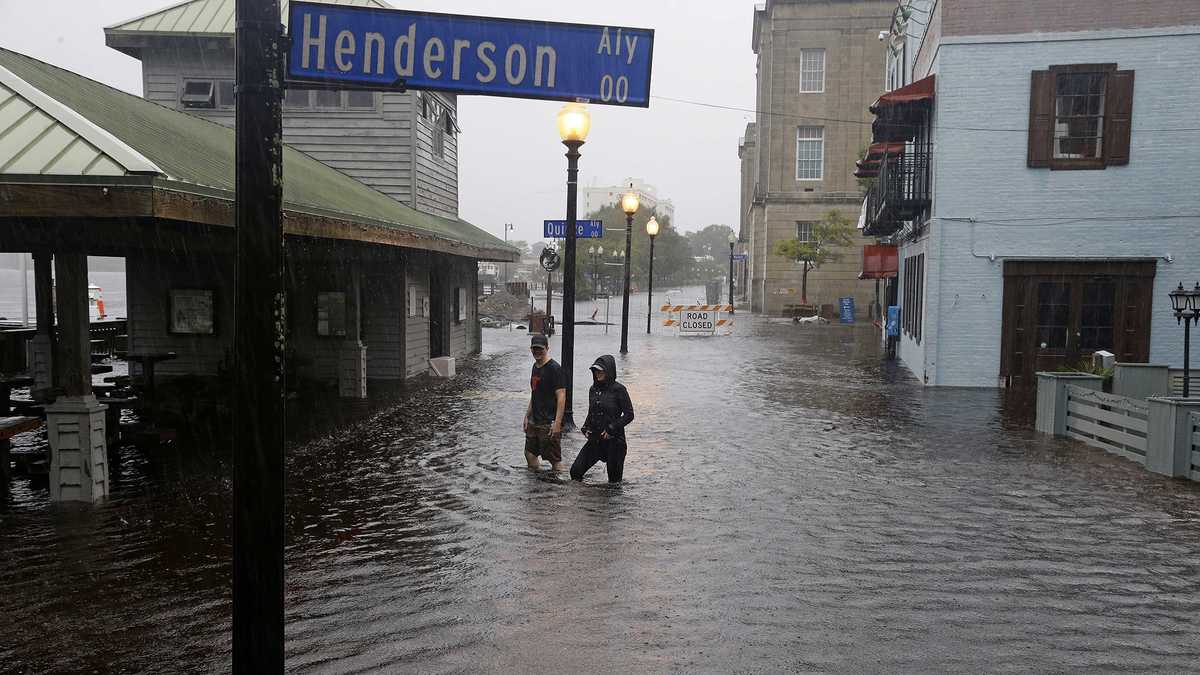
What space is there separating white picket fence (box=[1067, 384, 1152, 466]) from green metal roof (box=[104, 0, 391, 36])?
620 inches

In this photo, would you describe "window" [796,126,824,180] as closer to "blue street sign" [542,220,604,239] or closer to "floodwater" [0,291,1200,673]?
"blue street sign" [542,220,604,239]

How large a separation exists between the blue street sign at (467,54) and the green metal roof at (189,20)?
17596 millimetres

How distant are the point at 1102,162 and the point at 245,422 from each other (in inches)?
753

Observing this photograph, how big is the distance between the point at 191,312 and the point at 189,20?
310 inches

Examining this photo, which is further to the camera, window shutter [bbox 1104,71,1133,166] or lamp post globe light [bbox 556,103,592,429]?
window shutter [bbox 1104,71,1133,166]

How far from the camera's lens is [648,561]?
7.45 meters

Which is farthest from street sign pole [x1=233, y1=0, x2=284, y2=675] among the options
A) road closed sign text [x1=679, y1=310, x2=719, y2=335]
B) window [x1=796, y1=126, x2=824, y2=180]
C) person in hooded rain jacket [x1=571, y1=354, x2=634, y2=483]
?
window [x1=796, y1=126, x2=824, y2=180]

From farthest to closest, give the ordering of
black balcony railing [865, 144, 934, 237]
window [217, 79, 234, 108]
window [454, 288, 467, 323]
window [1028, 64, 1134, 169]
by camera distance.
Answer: window [454, 288, 467, 323], window [217, 79, 234, 108], black balcony railing [865, 144, 934, 237], window [1028, 64, 1134, 169]

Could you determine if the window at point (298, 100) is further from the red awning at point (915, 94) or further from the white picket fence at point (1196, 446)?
the white picket fence at point (1196, 446)

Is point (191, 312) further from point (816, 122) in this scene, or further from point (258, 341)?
point (816, 122)

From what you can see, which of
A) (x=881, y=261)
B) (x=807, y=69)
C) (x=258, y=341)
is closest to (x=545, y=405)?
(x=258, y=341)

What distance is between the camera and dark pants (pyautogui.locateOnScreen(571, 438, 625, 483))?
1012cm


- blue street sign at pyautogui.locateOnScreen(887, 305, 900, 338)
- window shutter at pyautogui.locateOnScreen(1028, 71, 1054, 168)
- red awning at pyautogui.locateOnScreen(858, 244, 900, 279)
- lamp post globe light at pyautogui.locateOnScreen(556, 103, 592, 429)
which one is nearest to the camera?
lamp post globe light at pyautogui.locateOnScreen(556, 103, 592, 429)

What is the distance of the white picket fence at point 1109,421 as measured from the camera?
11930 mm
